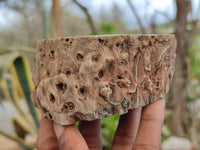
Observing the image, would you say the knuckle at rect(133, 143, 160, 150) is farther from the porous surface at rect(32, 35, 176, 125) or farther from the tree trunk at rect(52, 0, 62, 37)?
the tree trunk at rect(52, 0, 62, 37)

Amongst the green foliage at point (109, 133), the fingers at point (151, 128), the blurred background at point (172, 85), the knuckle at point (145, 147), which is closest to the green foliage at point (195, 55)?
the blurred background at point (172, 85)

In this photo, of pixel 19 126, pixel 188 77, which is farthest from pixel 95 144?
pixel 19 126

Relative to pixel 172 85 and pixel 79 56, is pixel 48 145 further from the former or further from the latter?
pixel 172 85

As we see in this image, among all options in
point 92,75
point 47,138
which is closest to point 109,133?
point 47,138

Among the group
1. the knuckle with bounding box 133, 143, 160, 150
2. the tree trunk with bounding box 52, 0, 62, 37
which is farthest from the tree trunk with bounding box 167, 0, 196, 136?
the knuckle with bounding box 133, 143, 160, 150

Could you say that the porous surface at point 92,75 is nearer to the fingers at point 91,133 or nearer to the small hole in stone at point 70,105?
the small hole in stone at point 70,105

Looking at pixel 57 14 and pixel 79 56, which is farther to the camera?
pixel 57 14

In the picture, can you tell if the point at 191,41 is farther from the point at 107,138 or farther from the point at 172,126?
the point at 107,138
